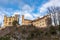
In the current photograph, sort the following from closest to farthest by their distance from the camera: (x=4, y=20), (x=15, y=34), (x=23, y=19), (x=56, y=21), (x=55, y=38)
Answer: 1. (x=55, y=38)
2. (x=15, y=34)
3. (x=56, y=21)
4. (x=23, y=19)
5. (x=4, y=20)

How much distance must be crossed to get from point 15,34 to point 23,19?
1214 inches

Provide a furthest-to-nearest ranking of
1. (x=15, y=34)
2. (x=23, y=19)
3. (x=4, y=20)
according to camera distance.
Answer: (x=4, y=20)
(x=23, y=19)
(x=15, y=34)

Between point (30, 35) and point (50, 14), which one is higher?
point (50, 14)

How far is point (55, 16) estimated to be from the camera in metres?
62.4

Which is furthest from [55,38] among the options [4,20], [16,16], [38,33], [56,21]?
[4,20]

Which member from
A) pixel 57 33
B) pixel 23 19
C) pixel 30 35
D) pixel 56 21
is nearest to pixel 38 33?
pixel 30 35

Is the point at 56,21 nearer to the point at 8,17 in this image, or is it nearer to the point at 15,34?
the point at 15,34

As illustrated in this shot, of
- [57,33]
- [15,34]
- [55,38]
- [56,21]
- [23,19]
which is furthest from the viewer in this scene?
[23,19]

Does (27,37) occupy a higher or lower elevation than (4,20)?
lower

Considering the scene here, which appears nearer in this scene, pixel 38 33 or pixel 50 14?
pixel 38 33

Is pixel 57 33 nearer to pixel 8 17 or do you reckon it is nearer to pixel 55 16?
pixel 55 16

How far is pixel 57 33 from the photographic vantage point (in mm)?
41969

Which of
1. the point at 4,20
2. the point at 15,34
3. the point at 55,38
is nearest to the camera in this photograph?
the point at 55,38

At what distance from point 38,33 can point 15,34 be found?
607 cm
